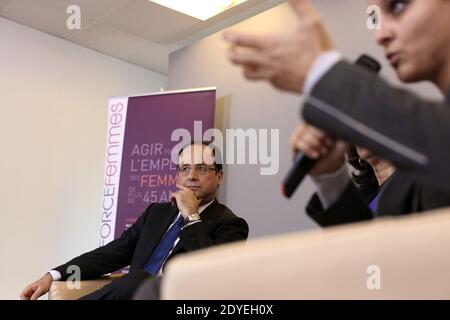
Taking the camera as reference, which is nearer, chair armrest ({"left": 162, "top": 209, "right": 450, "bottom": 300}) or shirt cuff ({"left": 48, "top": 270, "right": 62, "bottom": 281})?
chair armrest ({"left": 162, "top": 209, "right": 450, "bottom": 300})

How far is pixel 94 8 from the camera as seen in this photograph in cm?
438

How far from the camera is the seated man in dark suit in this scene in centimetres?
229

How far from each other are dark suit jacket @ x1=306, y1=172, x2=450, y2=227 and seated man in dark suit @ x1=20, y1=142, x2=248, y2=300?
1231 mm

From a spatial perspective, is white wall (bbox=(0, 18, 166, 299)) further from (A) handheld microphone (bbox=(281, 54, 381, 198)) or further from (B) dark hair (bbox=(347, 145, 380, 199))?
(A) handheld microphone (bbox=(281, 54, 381, 198))

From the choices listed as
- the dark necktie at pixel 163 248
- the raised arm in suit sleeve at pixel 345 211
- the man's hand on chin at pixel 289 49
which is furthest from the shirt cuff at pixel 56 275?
the man's hand on chin at pixel 289 49

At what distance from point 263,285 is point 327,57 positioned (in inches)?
12.1

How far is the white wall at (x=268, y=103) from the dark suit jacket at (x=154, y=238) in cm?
99

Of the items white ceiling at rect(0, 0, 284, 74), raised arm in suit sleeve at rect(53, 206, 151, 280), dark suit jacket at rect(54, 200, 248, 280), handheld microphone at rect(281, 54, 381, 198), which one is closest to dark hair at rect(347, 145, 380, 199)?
dark suit jacket at rect(54, 200, 248, 280)

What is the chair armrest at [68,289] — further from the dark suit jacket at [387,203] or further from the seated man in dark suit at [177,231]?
the dark suit jacket at [387,203]

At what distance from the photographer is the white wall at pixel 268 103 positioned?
10.9 ft

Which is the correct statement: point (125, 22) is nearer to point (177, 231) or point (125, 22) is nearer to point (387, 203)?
point (177, 231)

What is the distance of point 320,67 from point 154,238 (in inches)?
74.5
